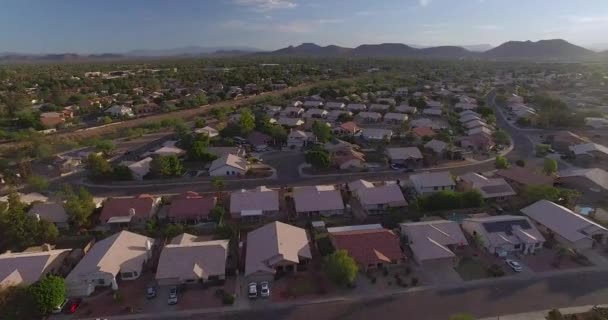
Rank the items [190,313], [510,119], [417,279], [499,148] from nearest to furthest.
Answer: [190,313] → [417,279] → [499,148] → [510,119]

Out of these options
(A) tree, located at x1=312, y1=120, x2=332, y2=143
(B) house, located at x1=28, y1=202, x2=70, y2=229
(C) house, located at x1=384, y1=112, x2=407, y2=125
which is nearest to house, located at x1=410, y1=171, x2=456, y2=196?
(A) tree, located at x1=312, y1=120, x2=332, y2=143

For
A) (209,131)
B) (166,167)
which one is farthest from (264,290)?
(209,131)

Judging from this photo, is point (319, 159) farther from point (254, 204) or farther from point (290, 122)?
point (290, 122)

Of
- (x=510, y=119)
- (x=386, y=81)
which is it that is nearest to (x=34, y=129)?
(x=510, y=119)

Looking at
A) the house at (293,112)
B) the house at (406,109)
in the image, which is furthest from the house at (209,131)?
the house at (406,109)

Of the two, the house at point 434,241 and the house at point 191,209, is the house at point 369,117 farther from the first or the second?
the house at point 191,209

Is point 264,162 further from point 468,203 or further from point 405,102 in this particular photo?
point 405,102

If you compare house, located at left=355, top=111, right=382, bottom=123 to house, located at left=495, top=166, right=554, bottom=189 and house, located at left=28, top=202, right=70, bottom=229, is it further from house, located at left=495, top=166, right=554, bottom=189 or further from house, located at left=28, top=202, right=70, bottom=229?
house, located at left=28, top=202, right=70, bottom=229
